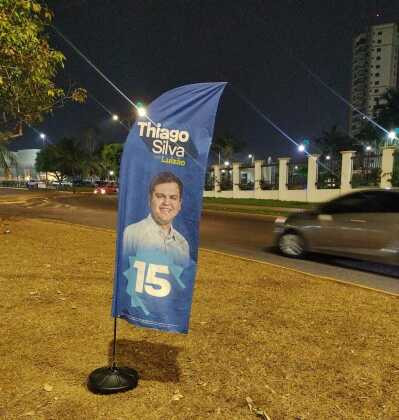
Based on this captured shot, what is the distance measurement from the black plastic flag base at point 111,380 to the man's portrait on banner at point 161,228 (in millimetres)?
1032

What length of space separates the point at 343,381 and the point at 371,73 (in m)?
154

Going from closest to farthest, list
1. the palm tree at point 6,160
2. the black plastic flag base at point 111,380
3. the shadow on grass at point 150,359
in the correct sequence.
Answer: the black plastic flag base at point 111,380 < the shadow on grass at point 150,359 < the palm tree at point 6,160

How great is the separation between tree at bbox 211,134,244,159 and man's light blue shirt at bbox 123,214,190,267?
5780 centimetres

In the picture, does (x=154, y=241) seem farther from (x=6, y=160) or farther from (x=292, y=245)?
(x=6, y=160)

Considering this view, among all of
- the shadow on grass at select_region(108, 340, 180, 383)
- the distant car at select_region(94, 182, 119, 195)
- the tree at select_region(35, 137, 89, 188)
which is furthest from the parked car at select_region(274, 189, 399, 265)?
the tree at select_region(35, 137, 89, 188)

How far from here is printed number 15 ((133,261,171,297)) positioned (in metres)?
2.61

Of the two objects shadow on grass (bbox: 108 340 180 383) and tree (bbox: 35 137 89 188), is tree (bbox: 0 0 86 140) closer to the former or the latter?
shadow on grass (bbox: 108 340 180 383)

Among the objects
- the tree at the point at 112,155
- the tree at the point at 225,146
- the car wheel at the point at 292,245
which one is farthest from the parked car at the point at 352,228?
the tree at the point at 112,155

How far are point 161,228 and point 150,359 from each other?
4.79 ft

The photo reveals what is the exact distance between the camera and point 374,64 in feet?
433

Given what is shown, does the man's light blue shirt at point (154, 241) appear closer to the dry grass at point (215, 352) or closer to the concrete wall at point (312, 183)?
the dry grass at point (215, 352)

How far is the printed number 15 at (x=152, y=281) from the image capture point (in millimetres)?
2607

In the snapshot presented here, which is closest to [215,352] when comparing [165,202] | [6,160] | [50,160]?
[165,202]

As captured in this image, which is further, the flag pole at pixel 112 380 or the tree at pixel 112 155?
the tree at pixel 112 155
